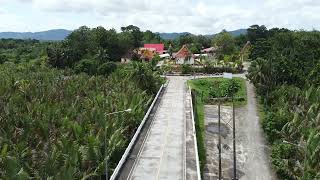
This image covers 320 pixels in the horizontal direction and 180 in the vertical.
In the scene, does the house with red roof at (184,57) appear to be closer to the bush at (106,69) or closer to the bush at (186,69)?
the bush at (186,69)

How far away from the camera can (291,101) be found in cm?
5834

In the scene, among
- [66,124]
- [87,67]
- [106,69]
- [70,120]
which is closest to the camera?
[66,124]

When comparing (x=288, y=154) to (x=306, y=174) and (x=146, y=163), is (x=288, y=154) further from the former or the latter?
(x=146, y=163)

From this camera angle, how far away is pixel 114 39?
102m

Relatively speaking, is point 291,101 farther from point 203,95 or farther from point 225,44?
Answer: point 225,44

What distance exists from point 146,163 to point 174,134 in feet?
28.8

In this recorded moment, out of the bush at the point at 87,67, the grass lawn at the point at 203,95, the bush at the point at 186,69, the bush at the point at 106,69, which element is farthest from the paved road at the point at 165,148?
the bush at the point at 87,67

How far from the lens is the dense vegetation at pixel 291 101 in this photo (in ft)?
132

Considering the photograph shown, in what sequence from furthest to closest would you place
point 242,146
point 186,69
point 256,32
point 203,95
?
1. point 256,32
2. point 186,69
3. point 203,95
4. point 242,146

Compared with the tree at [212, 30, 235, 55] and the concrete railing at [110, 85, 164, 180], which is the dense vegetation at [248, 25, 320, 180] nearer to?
the concrete railing at [110, 85, 164, 180]

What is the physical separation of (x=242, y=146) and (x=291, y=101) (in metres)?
11.9

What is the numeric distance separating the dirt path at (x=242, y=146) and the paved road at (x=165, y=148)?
4321 millimetres

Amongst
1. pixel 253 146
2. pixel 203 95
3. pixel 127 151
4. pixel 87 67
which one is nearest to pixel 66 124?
pixel 127 151

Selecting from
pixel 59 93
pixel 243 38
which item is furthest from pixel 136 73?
pixel 243 38
